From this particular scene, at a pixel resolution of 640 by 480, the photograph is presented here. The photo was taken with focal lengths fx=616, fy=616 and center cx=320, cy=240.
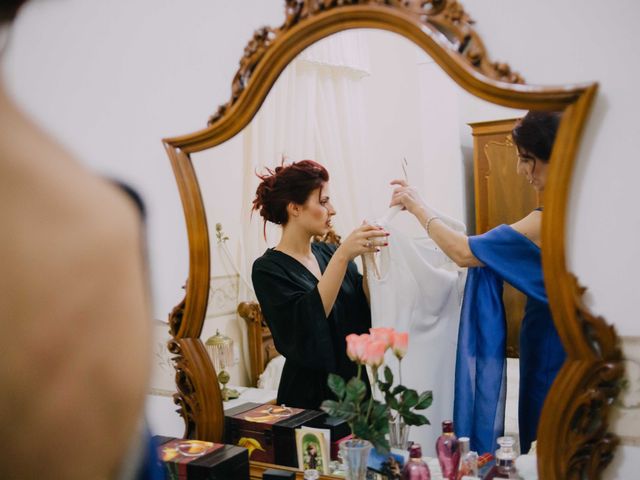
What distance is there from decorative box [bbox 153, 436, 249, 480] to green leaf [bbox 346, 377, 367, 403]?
0.22m

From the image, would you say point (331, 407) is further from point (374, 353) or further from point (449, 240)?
point (449, 240)

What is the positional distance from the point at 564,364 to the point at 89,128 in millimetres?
975

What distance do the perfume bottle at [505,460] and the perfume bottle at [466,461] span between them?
2 cm

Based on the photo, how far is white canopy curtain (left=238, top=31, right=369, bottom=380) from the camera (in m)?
0.98

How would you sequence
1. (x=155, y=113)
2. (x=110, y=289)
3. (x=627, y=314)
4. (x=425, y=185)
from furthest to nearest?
(x=155, y=113)
(x=425, y=185)
(x=627, y=314)
(x=110, y=289)

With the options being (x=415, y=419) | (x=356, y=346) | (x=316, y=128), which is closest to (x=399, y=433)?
(x=415, y=419)

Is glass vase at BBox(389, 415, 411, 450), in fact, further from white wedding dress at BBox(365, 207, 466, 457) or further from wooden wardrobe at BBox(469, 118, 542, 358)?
wooden wardrobe at BBox(469, 118, 542, 358)

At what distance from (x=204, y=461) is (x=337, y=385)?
0.25m

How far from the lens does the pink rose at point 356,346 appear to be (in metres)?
0.93

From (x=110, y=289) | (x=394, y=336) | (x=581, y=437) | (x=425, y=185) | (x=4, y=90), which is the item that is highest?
(x=4, y=90)

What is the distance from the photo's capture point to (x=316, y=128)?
103 cm

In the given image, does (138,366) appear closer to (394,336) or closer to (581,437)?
(394,336)

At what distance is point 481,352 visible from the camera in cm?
89

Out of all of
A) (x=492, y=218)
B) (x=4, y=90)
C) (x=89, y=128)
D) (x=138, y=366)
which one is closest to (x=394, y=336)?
(x=492, y=218)
